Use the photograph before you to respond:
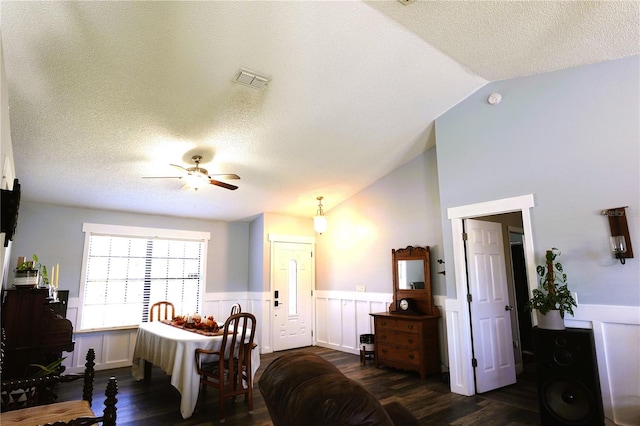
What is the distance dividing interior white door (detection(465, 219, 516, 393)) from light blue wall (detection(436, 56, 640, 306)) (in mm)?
609

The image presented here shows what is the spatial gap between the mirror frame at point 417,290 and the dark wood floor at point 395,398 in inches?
35.9

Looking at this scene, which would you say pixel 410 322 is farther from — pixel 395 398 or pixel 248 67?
pixel 248 67

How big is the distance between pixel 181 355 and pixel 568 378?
3523 millimetres

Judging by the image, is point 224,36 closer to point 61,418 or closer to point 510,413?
point 61,418

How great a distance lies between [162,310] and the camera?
233 inches

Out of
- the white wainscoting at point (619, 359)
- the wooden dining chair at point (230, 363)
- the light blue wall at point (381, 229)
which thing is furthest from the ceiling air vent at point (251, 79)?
the white wainscoting at point (619, 359)

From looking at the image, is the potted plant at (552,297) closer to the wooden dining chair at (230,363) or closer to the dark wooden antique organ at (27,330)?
the wooden dining chair at (230,363)

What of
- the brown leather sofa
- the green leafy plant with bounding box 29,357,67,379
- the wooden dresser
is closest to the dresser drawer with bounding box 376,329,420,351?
the wooden dresser

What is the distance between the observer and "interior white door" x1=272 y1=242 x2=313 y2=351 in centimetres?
650

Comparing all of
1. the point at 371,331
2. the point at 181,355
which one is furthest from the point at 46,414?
the point at 371,331

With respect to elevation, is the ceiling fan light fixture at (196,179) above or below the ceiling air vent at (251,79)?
below

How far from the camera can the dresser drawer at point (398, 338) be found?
475 centimetres

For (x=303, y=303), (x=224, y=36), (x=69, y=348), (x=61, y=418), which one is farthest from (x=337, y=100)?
(x=303, y=303)

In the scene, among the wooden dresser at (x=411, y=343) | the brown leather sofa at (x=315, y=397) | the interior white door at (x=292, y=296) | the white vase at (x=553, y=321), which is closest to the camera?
the brown leather sofa at (x=315, y=397)
